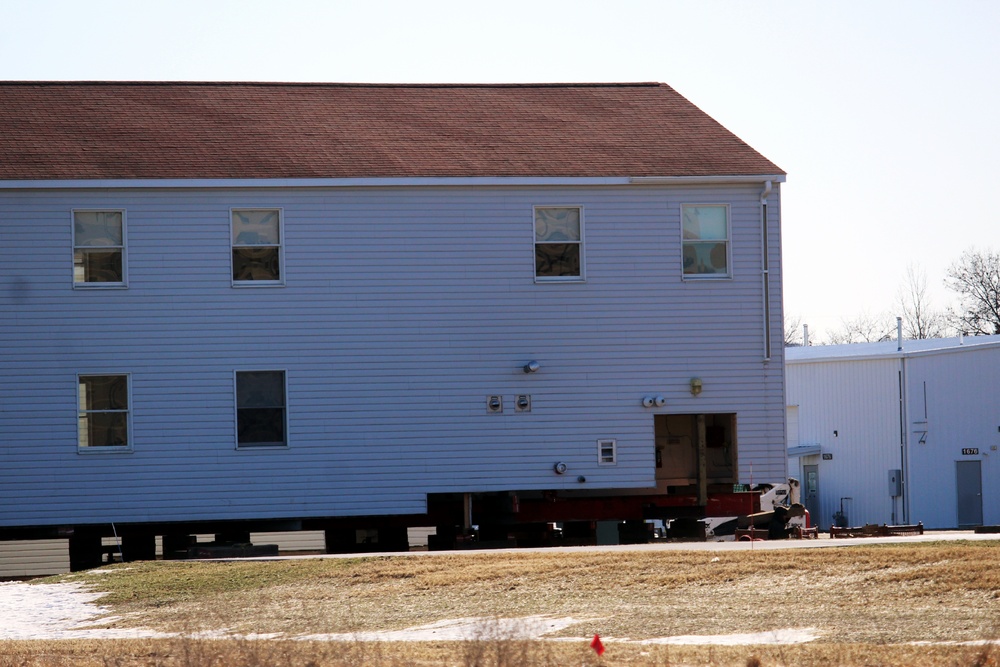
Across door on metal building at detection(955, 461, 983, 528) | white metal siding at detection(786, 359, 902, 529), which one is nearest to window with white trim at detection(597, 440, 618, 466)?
door on metal building at detection(955, 461, 983, 528)

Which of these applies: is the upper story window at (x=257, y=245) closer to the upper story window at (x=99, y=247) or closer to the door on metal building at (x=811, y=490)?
the upper story window at (x=99, y=247)

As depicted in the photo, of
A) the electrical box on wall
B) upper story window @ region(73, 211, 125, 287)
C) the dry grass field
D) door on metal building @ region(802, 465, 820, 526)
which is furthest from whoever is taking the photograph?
door on metal building @ region(802, 465, 820, 526)

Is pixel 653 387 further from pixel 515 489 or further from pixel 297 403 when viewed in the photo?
pixel 297 403

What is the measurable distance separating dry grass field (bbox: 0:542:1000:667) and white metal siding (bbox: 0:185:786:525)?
3.49 meters

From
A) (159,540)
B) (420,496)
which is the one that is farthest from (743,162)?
(159,540)

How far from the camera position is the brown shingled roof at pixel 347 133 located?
72.6 ft

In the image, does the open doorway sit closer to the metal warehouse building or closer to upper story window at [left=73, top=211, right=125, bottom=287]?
upper story window at [left=73, top=211, right=125, bottom=287]

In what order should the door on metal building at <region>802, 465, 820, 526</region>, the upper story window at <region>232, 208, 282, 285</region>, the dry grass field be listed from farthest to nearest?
the door on metal building at <region>802, 465, 820, 526</region> < the upper story window at <region>232, 208, 282, 285</region> < the dry grass field

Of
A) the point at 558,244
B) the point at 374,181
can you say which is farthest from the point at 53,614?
the point at 558,244

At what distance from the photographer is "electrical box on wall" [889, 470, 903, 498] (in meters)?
40.3

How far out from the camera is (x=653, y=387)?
890 inches

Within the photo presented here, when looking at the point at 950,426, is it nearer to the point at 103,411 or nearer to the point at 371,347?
the point at 371,347

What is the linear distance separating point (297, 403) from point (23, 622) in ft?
25.2

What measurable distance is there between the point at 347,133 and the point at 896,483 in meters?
23.8
